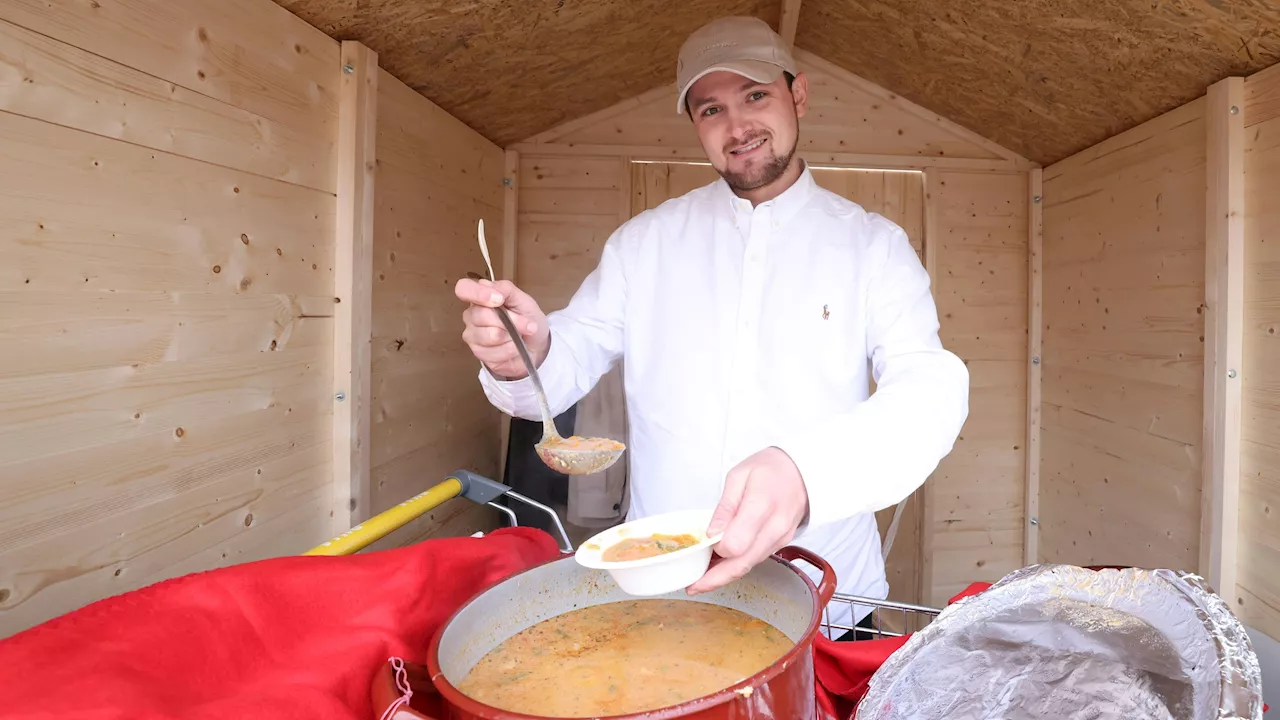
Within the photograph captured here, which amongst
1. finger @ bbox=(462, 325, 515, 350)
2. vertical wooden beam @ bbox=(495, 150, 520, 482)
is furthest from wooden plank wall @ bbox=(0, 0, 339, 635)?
vertical wooden beam @ bbox=(495, 150, 520, 482)

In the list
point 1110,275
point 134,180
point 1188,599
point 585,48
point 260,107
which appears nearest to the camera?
point 1188,599

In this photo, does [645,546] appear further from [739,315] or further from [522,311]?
[739,315]

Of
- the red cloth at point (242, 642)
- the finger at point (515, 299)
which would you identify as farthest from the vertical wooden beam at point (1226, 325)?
the red cloth at point (242, 642)

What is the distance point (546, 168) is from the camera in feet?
10.6

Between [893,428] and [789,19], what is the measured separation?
2412mm

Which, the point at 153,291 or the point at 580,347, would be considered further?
the point at 580,347

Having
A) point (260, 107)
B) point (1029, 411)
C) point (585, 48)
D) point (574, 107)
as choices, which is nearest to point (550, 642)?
point (260, 107)

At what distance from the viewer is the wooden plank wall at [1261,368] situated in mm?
1955

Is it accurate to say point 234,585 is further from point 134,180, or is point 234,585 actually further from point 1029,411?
point 1029,411

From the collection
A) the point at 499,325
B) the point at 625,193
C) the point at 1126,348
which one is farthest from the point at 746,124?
the point at 1126,348

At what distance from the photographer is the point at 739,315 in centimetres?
147

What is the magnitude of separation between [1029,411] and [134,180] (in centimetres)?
342

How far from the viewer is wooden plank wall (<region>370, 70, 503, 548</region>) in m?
2.14

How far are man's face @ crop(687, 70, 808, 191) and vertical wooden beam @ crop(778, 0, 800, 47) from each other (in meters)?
1.42
